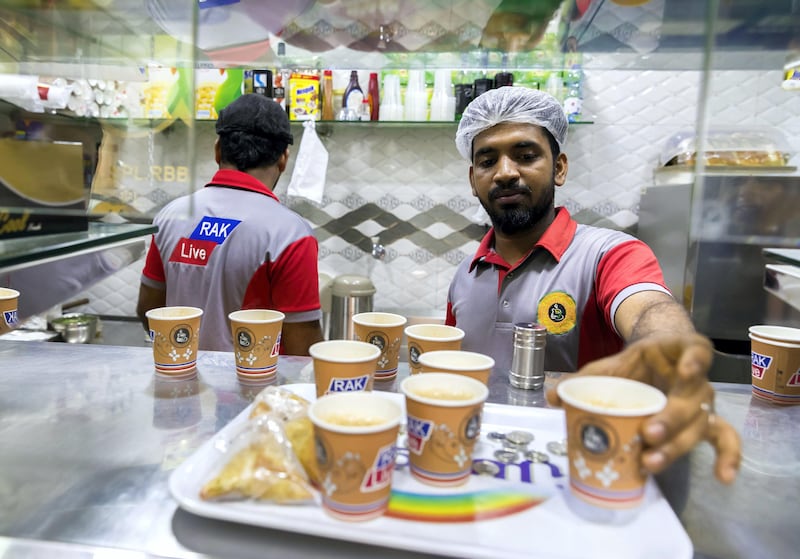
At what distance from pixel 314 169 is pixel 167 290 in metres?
1.20

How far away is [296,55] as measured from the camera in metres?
2.98

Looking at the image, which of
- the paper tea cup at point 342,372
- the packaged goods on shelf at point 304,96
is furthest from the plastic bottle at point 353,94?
the paper tea cup at point 342,372

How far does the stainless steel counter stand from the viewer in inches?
26.1

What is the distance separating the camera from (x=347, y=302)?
2693mm

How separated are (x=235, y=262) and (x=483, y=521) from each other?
1.35m

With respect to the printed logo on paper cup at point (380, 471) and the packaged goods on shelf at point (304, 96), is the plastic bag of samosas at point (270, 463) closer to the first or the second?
the printed logo on paper cup at point (380, 471)

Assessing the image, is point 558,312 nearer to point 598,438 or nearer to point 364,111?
point 598,438

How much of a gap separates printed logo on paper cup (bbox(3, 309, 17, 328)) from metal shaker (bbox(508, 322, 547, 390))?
1191 millimetres

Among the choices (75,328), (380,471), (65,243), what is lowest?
(75,328)

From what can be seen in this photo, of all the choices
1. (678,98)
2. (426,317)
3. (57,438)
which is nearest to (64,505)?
(57,438)

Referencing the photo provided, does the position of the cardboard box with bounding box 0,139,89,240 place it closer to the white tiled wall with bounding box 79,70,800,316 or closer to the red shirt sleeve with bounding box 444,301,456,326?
the red shirt sleeve with bounding box 444,301,456,326

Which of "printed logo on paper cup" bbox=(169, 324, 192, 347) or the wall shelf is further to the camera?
"printed logo on paper cup" bbox=(169, 324, 192, 347)

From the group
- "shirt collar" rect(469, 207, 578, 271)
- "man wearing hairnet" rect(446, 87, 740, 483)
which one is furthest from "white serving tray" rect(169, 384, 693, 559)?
"shirt collar" rect(469, 207, 578, 271)

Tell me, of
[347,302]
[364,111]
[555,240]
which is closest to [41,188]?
[555,240]
